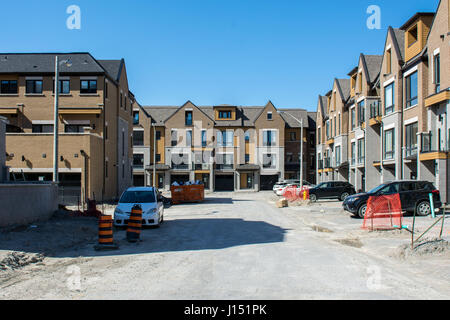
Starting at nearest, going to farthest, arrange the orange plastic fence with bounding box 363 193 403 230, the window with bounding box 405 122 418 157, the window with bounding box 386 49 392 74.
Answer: the orange plastic fence with bounding box 363 193 403 230 → the window with bounding box 405 122 418 157 → the window with bounding box 386 49 392 74

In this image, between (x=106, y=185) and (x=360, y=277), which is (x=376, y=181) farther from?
(x=360, y=277)

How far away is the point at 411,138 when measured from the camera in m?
27.5

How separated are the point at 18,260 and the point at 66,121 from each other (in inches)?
984

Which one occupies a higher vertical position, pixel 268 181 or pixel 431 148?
pixel 431 148

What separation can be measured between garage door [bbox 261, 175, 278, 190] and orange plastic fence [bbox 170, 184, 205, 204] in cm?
2876

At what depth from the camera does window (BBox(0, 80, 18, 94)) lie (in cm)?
3347

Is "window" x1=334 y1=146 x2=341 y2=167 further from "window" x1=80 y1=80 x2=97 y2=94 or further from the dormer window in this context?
"window" x1=80 y1=80 x2=97 y2=94

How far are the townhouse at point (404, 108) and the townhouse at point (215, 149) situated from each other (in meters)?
19.1

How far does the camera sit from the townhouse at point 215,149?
61406 millimetres

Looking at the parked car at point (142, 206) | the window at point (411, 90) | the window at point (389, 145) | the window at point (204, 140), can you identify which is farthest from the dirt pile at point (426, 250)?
the window at point (204, 140)

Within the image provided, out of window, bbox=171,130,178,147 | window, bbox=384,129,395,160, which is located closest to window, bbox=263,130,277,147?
window, bbox=171,130,178,147

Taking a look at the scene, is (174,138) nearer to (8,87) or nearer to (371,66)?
(8,87)

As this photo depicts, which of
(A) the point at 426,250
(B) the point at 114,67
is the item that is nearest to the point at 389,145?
(A) the point at 426,250

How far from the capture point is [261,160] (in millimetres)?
62719
